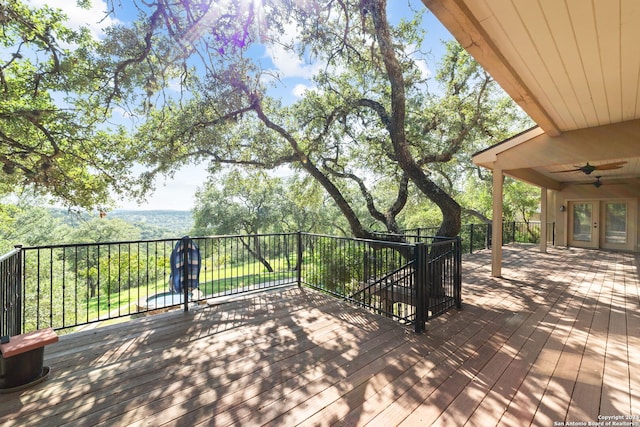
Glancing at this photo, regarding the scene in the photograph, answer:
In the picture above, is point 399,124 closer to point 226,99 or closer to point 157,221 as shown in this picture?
point 226,99

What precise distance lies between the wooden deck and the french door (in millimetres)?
8096

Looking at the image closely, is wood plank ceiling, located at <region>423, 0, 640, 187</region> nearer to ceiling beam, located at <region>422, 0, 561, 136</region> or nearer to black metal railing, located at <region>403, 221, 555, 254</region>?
ceiling beam, located at <region>422, 0, 561, 136</region>

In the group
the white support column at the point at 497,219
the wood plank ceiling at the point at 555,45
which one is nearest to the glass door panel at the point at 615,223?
the white support column at the point at 497,219

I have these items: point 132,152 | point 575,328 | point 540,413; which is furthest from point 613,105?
point 132,152

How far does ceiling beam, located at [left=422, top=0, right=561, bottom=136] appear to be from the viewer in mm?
1831

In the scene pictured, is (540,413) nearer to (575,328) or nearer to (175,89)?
(575,328)

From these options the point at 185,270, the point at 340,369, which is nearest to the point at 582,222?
the point at 340,369

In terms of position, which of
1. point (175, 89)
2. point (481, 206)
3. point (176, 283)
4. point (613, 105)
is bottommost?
point (176, 283)

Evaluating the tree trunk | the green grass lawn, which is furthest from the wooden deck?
the tree trunk

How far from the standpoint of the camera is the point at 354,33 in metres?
5.70

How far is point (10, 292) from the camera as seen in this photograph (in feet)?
8.48

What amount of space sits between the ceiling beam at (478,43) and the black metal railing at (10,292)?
3.99 m

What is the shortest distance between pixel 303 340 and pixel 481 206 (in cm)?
1566

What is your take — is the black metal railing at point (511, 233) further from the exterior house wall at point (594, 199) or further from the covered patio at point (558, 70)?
the covered patio at point (558, 70)
